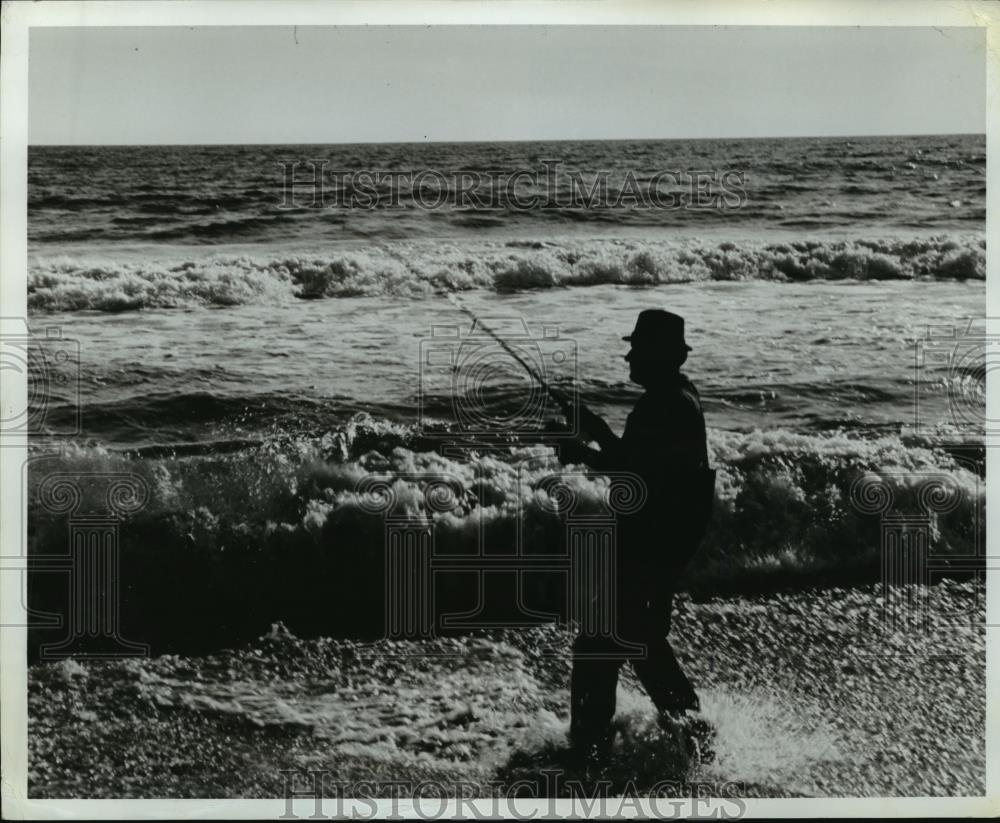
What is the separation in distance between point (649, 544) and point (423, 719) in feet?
3.01

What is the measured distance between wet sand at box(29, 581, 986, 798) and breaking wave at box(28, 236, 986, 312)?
112 centimetres

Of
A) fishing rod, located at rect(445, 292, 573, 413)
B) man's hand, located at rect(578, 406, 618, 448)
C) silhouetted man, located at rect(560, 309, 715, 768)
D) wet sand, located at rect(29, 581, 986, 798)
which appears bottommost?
wet sand, located at rect(29, 581, 986, 798)

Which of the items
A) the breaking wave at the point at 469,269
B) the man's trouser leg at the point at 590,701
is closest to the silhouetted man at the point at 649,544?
the man's trouser leg at the point at 590,701

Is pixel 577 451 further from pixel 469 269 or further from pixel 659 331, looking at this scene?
pixel 469 269

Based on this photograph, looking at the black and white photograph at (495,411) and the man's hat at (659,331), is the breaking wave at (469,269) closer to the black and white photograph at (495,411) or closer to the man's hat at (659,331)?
the black and white photograph at (495,411)

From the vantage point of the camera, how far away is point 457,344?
2824mm

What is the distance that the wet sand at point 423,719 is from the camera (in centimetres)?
274

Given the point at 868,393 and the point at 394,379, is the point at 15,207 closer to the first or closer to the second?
the point at 394,379

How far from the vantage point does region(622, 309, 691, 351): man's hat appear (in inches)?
111

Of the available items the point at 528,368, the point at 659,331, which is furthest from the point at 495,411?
the point at 659,331

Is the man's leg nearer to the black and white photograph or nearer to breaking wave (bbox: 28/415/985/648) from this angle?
the black and white photograph

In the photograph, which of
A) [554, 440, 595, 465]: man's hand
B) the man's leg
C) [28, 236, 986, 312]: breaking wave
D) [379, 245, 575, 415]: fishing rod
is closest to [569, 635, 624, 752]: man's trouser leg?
the man's leg

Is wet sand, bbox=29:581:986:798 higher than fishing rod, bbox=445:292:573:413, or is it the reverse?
fishing rod, bbox=445:292:573:413

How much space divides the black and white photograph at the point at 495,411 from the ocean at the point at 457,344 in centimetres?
1
